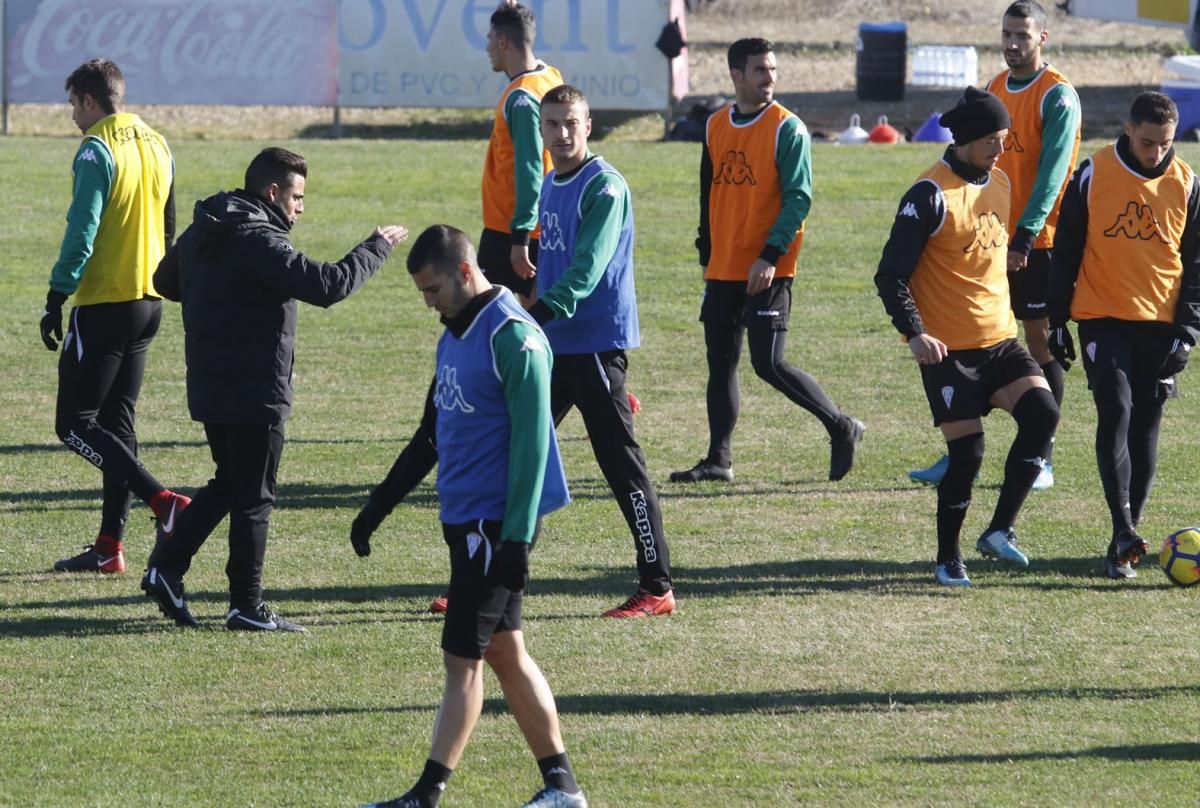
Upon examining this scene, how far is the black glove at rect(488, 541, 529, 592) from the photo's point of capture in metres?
5.48

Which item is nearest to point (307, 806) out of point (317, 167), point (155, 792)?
point (155, 792)

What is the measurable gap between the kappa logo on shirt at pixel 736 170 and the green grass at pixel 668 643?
5.56 ft

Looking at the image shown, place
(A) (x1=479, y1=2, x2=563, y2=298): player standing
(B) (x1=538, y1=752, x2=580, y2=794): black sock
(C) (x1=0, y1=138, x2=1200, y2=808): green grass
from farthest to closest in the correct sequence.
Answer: (A) (x1=479, y1=2, x2=563, y2=298): player standing < (C) (x1=0, y1=138, x2=1200, y2=808): green grass < (B) (x1=538, y1=752, x2=580, y2=794): black sock

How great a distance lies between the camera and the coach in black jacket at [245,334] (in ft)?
24.0

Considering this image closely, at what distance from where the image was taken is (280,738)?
6465 mm

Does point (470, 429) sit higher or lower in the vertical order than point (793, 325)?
higher

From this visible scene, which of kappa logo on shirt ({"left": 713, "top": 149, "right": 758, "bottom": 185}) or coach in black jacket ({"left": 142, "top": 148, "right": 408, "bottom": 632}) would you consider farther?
kappa logo on shirt ({"left": 713, "top": 149, "right": 758, "bottom": 185})

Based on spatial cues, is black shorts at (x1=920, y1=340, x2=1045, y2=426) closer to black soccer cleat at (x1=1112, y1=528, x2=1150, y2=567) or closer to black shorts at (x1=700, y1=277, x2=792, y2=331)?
black soccer cleat at (x1=1112, y1=528, x2=1150, y2=567)

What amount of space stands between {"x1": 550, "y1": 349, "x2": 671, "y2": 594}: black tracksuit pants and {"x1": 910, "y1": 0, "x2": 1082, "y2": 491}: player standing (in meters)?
2.82

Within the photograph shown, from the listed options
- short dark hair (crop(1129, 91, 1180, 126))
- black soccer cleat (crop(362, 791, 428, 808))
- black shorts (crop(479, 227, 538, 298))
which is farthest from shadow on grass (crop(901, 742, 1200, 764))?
black shorts (crop(479, 227, 538, 298))

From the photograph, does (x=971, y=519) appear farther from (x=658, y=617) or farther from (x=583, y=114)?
(x=583, y=114)

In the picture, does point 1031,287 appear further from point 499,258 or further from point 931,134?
point 931,134

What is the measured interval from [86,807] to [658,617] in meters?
2.79

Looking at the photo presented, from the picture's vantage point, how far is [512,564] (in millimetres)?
5484
